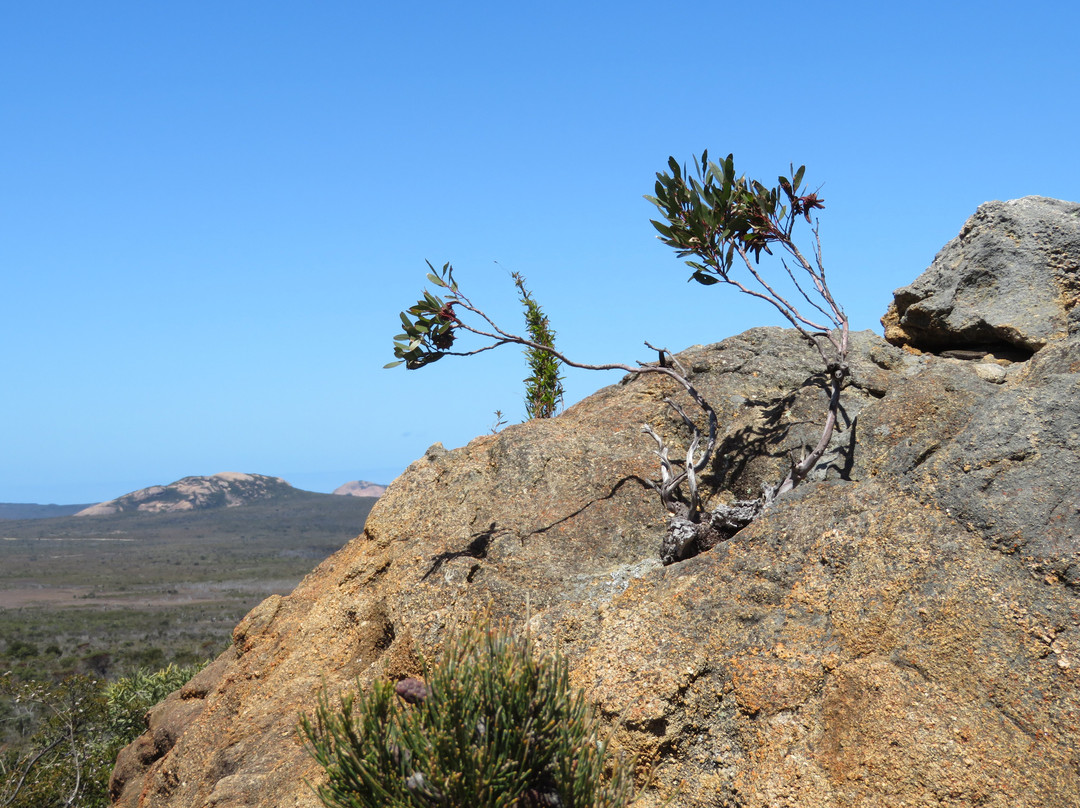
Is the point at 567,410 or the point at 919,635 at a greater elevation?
the point at 567,410

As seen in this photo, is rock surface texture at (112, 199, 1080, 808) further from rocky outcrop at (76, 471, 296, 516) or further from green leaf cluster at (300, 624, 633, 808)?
rocky outcrop at (76, 471, 296, 516)

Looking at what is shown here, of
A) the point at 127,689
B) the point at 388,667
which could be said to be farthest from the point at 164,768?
the point at 127,689

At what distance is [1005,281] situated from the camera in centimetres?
872

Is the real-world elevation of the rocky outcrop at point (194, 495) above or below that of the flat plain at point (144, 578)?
above

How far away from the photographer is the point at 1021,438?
19.3ft

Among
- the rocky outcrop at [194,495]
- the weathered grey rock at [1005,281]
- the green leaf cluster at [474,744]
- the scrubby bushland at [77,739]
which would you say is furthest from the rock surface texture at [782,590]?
the rocky outcrop at [194,495]

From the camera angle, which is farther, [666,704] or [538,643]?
[538,643]

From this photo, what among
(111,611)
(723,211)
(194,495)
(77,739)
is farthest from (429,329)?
(194,495)

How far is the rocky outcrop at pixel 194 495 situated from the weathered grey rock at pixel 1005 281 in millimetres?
189933

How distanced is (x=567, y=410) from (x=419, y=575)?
3.67 meters

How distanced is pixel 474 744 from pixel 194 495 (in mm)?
200703

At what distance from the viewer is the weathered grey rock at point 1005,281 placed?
27.5 feet

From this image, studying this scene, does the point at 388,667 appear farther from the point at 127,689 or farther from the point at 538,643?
the point at 127,689

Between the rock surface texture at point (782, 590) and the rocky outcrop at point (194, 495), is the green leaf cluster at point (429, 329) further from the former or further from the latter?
the rocky outcrop at point (194, 495)
